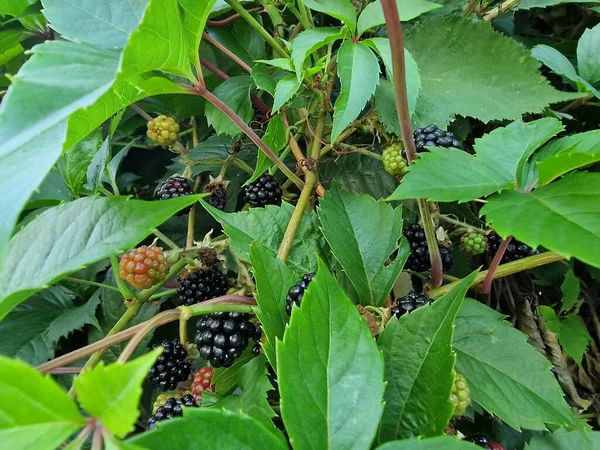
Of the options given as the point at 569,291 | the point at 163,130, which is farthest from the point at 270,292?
the point at 569,291

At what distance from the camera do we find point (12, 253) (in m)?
0.44

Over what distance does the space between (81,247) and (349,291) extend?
343mm

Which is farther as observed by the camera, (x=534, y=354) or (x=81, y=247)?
(x=534, y=354)

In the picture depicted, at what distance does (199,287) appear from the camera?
26.0 inches

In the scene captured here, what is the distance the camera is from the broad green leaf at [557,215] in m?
0.39

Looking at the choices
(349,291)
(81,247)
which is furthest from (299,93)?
(81,247)

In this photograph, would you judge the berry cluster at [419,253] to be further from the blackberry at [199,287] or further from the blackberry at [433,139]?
the blackberry at [199,287]

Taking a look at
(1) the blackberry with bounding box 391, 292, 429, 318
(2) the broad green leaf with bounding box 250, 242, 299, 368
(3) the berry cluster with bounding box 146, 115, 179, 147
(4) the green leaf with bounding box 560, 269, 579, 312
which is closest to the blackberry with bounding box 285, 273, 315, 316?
(2) the broad green leaf with bounding box 250, 242, 299, 368

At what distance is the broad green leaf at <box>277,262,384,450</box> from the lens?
399 millimetres

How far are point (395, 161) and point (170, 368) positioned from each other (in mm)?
416

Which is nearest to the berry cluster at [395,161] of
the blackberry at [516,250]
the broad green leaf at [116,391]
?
the blackberry at [516,250]

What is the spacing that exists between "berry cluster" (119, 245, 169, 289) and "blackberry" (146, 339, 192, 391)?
3.5 inches

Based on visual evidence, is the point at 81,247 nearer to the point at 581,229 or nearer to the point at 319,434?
the point at 319,434

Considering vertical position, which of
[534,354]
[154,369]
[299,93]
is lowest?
[534,354]
